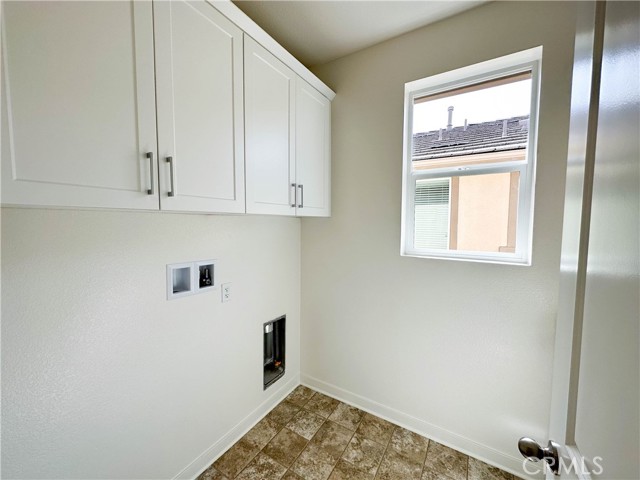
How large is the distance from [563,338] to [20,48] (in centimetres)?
155

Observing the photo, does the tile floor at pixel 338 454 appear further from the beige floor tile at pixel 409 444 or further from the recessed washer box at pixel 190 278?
the recessed washer box at pixel 190 278

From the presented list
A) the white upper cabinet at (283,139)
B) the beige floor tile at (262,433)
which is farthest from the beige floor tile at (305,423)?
the white upper cabinet at (283,139)

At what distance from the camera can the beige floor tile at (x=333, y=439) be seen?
158 centimetres

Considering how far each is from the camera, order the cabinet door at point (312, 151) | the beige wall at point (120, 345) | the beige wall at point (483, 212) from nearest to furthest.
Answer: the beige wall at point (120, 345) < the beige wall at point (483, 212) < the cabinet door at point (312, 151)

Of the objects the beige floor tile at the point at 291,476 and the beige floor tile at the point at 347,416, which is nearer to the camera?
the beige floor tile at the point at 291,476

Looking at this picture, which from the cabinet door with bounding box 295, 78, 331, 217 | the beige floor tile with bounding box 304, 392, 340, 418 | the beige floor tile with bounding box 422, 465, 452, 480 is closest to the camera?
the beige floor tile with bounding box 422, 465, 452, 480

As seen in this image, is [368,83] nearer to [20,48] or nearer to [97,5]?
[97,5]

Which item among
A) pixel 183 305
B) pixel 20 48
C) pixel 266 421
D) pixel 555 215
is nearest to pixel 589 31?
pixel 555 215

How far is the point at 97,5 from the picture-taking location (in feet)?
2.47

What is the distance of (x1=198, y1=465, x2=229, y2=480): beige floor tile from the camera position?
141 centimetres

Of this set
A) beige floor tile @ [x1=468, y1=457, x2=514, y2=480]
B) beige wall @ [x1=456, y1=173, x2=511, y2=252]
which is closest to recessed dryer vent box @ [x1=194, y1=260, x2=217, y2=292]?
beige wall @ [x1=456, y1=173, x2=511, y2=252]

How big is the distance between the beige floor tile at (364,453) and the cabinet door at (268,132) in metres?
1.54

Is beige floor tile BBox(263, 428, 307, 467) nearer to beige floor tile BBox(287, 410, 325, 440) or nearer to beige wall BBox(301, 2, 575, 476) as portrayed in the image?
beige floor tile BBox(287, 410, 325, 440)

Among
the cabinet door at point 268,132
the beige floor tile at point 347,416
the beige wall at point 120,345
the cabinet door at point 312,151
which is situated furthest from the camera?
the beige floor tile at point 347,416
